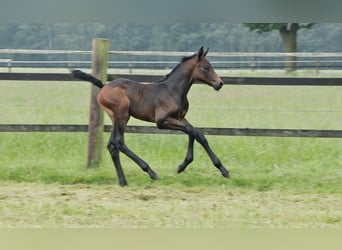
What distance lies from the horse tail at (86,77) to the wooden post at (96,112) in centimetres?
32

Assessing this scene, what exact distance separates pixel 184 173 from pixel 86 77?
1531mm

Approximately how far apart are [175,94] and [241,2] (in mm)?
5597

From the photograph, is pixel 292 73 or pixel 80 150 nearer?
pixel 80 150

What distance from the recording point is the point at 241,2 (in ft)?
2.74

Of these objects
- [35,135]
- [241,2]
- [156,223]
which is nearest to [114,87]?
[35,135]

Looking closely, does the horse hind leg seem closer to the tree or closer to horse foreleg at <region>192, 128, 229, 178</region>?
horse foreleg at <region>192, 128, 229, 178</region>

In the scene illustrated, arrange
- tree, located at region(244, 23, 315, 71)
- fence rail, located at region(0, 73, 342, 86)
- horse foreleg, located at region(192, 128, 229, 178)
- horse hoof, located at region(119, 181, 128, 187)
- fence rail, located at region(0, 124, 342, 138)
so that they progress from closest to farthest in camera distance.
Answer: tree, located at region(244, 23, 315, 71) → horse hoof, located at region(119, 181, 128, 187) → horse foreleg, located at region(192, 128, 229, 178) → fence rail, located at region(0, 124, 342, 138) → fence rail, located at region(0, 73, 342, 86)

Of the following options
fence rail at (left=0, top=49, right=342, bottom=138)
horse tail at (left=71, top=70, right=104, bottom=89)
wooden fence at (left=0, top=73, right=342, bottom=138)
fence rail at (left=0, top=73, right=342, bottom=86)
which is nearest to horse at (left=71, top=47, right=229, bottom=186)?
horse tail at (left=71, top=70, right=104, bottom=89)

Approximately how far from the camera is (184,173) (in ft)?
21.3

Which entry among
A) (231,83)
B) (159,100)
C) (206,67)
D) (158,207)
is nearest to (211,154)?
(159,100)

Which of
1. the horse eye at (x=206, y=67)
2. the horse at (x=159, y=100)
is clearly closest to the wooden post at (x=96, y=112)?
the horse at (x=159, y=100)

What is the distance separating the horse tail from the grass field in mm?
987

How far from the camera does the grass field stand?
4375 millimetres

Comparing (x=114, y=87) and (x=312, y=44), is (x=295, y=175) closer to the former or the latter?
(x=114, y=87)
